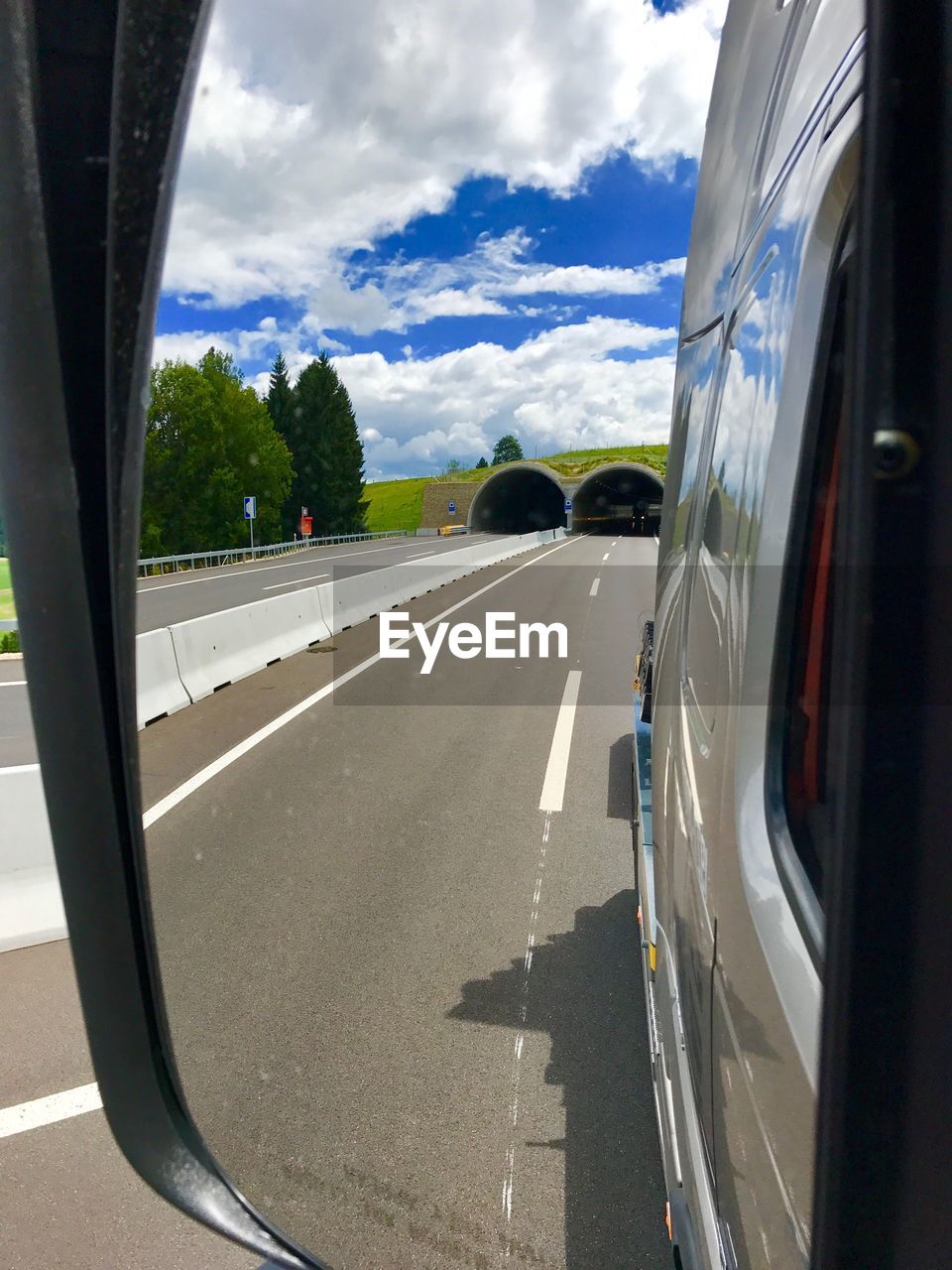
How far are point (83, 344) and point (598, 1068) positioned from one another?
10.1 feet

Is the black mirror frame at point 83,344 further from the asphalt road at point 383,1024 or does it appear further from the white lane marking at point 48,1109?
the white lane marking at point 48,1109

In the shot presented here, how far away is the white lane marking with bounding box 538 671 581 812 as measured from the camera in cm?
685

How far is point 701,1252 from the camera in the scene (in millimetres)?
1418

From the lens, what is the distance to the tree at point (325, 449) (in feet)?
166

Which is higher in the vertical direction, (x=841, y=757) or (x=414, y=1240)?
(x=841, y=757)

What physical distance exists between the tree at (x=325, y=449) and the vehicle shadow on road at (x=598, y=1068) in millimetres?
43905

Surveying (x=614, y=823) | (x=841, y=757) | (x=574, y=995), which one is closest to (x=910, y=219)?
(x=841, y=757)

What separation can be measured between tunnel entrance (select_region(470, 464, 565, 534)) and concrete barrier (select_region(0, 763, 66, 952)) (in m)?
58.6

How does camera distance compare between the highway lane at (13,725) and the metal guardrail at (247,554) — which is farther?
the metal guardrail at (247,554)

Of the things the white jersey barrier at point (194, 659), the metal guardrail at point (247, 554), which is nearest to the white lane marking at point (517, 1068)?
the white jersey barrier at point (194, 659)

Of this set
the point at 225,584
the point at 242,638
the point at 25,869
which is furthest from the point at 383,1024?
the point at 225,584

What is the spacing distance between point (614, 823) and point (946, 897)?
224 inches

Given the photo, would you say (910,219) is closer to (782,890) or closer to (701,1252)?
(782,890)

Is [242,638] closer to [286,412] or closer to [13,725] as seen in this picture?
[13,725]
